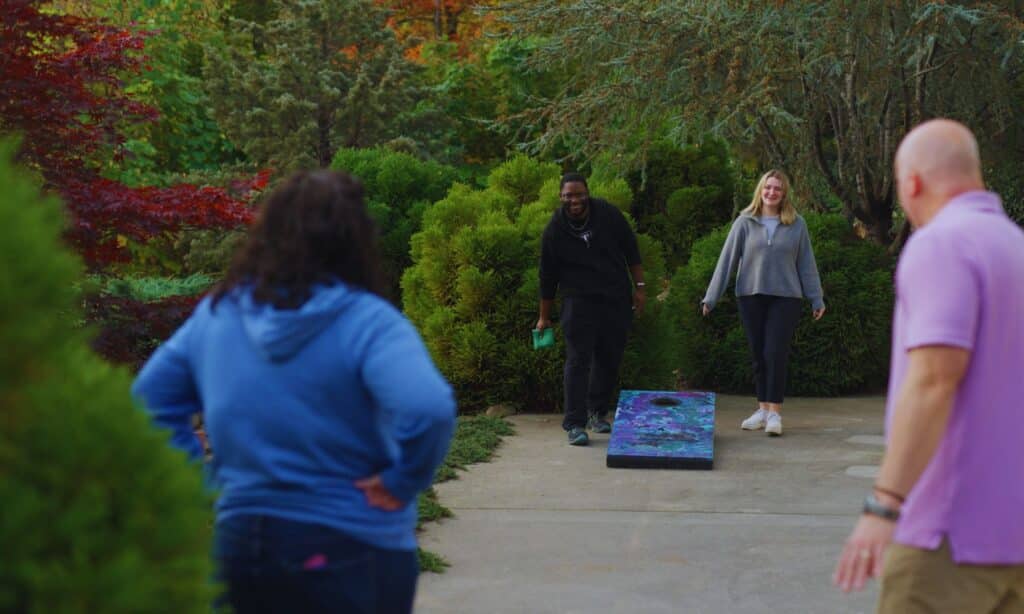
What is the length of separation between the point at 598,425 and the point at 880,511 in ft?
20.5

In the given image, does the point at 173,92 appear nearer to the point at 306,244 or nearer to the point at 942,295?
the point at 306,244

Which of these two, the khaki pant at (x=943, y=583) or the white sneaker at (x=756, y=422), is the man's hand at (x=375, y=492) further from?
the white sneaker at (x=756, y=422)

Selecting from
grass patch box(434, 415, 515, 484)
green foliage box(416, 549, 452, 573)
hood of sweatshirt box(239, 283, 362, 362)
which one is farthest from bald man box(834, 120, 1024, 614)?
grass patch box(434, 415, 515, 484)

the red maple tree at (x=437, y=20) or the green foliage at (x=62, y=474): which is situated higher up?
the red maple tree at (x=437, y=20)

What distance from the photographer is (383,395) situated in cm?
282

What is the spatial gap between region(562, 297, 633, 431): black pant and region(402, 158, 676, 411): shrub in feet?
1.99

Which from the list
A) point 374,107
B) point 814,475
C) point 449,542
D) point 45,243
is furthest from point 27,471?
point 374,107

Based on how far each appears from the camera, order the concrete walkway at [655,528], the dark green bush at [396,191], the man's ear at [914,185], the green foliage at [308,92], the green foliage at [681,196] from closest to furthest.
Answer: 1. the man's ear at [914,185]
2. the concrete walkway at [655,528]
3. the dark green bush at [396,191]
4. the green foliage at [681,196]
5. the green foliage at [308,92]

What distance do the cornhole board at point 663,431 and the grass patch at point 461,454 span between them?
82 cm

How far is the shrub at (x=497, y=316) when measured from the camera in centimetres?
991

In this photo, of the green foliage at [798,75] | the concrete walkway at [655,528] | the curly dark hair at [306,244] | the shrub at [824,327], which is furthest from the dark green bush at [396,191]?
the curly dark hair at [306,244]

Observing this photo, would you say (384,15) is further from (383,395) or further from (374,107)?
(383,395)

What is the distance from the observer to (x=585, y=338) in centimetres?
905

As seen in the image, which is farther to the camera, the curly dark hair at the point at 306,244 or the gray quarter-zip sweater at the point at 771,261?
the gray quarter-zip sweater at the point at 771,261
